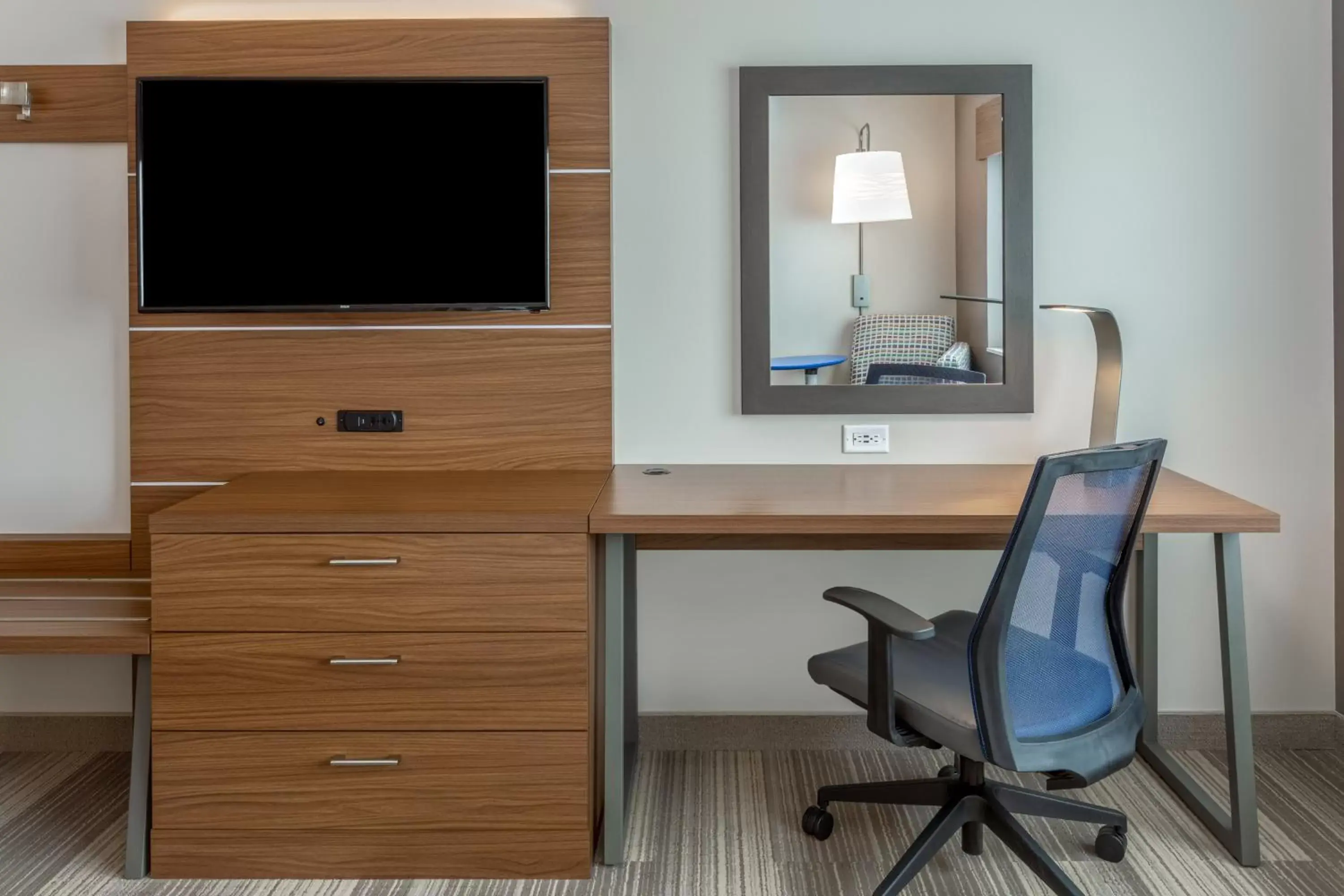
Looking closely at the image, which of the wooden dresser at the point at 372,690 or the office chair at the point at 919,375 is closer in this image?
the wooden dresser at the point at 372,690

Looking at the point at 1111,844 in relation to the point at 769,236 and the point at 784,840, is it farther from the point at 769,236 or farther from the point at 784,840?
the point at 769,236

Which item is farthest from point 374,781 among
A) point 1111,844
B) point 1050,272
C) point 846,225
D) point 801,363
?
point 1050,272

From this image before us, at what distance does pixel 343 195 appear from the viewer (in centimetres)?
269

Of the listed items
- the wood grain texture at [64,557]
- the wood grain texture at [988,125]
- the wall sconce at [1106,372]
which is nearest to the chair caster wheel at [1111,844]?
the wall sconce at [1106,372]

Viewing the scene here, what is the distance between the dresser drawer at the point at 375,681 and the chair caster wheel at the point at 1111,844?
1.13 metres

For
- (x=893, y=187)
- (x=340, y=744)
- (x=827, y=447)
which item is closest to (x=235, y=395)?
(x=340, y=744)

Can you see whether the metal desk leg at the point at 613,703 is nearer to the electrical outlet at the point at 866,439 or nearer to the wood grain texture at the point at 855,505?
the wood grain texture at the point at 855,505

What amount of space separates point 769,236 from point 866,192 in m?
0.27

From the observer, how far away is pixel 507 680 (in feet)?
7.40

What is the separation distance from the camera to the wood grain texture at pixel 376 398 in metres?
2.85

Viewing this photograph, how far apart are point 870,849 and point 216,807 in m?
1.40

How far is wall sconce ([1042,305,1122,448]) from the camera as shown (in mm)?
2713

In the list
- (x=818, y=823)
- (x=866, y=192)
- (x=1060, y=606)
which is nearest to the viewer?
(x=1060, y=606)

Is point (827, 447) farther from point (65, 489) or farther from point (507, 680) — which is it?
point (65, 489)
